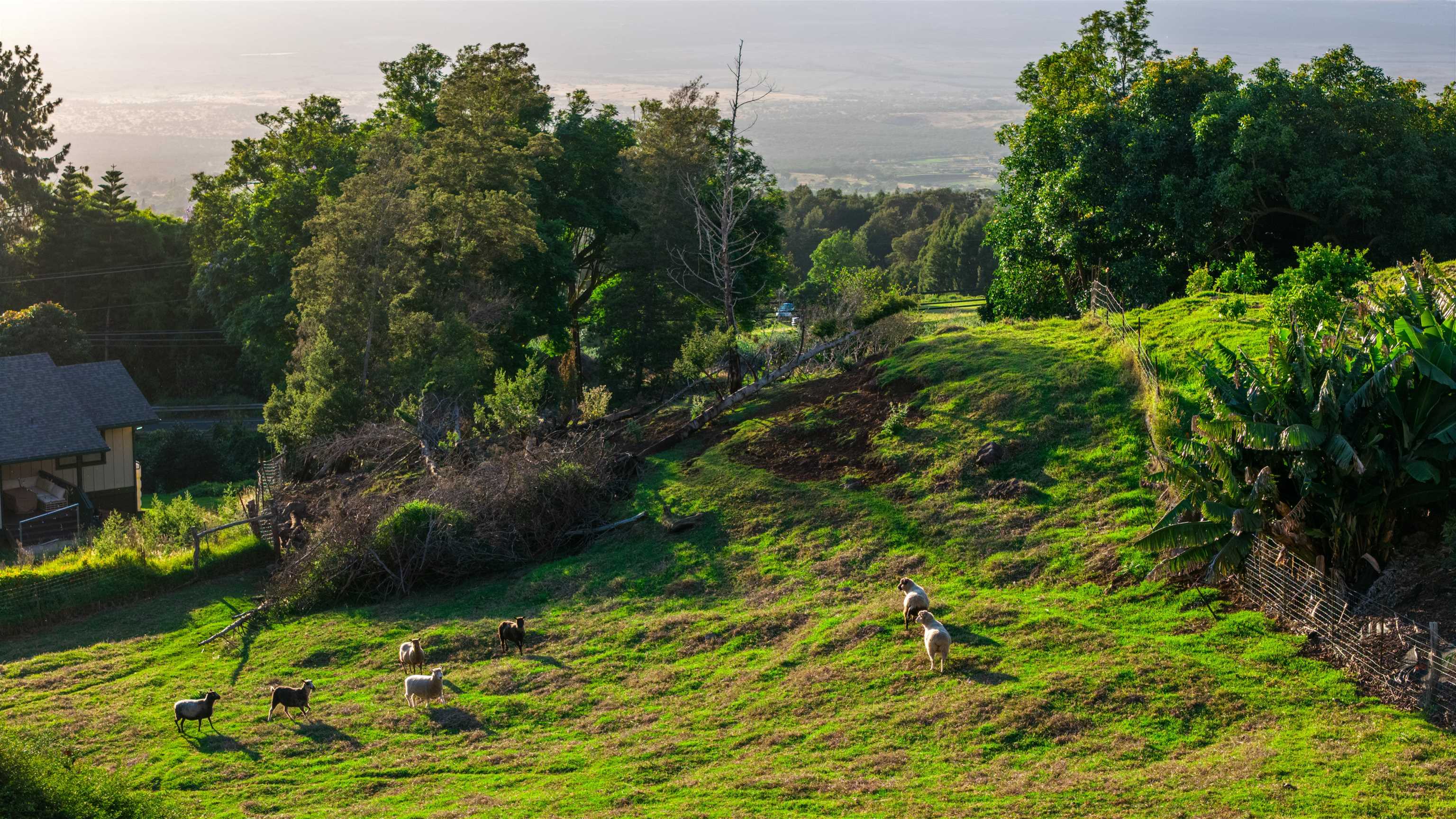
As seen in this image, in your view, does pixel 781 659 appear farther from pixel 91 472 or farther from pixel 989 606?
pixel 91 472

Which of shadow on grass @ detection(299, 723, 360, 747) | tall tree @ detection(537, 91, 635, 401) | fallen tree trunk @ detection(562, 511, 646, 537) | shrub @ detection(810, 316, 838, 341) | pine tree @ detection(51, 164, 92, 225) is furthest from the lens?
pine tree @ detection(51, 164, 92, 225)

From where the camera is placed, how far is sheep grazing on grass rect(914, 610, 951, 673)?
46.2 ft

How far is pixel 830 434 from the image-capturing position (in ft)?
84.8

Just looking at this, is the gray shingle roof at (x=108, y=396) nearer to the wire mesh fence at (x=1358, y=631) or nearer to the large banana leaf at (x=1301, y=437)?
the wire mesh fence at (x=1358, y=631)

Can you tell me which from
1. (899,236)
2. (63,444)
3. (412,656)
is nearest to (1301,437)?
(412,656)

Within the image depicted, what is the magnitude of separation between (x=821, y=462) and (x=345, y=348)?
17713mm

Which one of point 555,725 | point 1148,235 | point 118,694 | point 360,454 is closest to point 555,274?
point 360,454

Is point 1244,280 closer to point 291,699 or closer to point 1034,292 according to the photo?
point 1034,292

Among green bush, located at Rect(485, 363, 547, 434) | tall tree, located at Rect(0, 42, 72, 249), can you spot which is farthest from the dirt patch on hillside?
tall tree, located at Rect(0, 42, 72, 249)

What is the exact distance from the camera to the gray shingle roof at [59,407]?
3384cm

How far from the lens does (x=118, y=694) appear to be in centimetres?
1769

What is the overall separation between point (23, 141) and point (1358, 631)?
81.3m

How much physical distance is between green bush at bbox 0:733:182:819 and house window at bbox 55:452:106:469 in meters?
24.4

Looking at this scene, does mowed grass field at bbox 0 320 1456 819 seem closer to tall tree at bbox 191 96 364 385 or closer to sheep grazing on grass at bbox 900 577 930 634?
sheep grazing on grass at bbox 900 577 930 634
